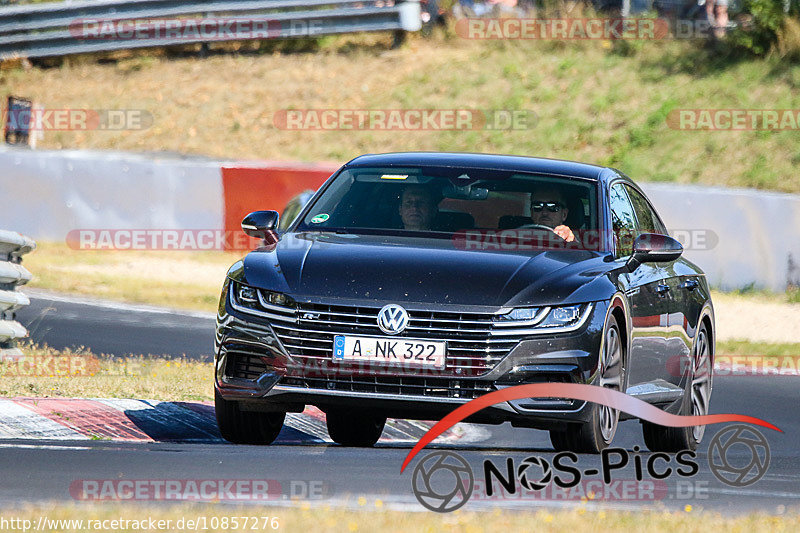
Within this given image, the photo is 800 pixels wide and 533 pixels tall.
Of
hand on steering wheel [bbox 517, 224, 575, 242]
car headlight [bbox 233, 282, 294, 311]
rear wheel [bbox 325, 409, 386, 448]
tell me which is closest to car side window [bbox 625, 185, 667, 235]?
hand on steering wheel [bbox 517, 224, 575, 242]

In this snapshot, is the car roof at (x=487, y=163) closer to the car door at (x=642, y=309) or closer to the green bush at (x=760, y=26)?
the car door at (x=642, y=309)

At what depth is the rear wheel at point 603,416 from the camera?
22.3 feet

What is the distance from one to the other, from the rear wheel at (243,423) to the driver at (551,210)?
70.6 inches

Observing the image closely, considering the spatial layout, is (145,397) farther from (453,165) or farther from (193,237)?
(193,237)

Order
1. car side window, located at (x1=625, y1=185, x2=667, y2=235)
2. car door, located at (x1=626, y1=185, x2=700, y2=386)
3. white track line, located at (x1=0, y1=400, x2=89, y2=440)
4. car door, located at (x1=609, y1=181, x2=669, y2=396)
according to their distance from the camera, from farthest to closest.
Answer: car side window, located at (x1=625, y1=185, x2=667, y2=235)
car door, located at (x1=626, y1=185, x2=700, y2=386)
white track line, located at (x1=0, y1=400, x2=89, y2=440)
car door, located at (x1=609, y1=181, x2=669, y2=396)

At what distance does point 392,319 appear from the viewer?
259 inches

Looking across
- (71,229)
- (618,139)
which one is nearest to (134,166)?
(71,229)

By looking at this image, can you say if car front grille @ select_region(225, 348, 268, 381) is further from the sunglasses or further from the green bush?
the green bush

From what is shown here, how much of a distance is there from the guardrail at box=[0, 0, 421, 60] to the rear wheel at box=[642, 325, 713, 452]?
54.9ft

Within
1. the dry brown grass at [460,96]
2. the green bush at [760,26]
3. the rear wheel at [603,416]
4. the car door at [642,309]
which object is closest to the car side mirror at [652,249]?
the car door at [642,309]

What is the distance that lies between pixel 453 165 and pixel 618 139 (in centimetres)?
1409

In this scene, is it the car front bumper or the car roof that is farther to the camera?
the car roof

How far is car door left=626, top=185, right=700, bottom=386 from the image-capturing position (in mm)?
8289

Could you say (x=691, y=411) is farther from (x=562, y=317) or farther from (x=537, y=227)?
(x=562, y=317)
